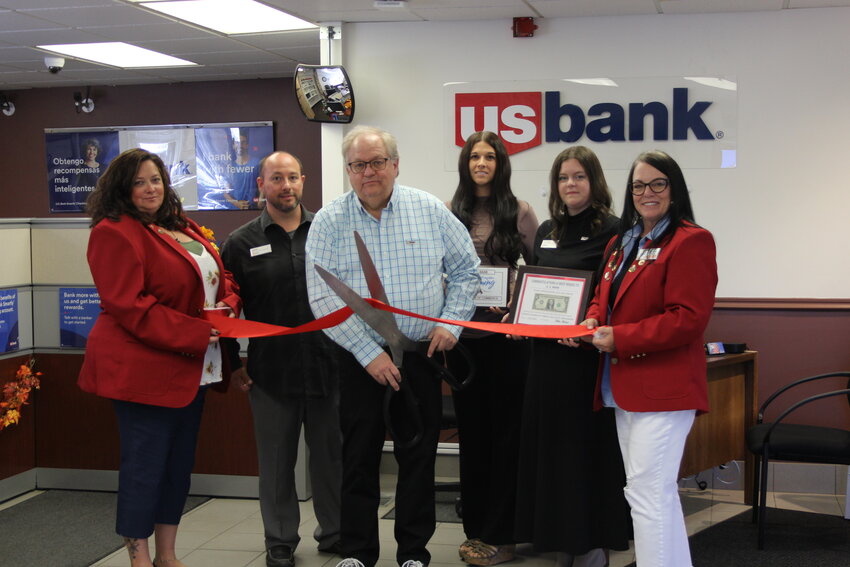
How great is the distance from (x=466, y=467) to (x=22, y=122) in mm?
8071

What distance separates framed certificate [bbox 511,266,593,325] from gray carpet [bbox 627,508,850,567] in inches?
57.3

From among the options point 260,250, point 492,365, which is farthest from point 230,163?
point 492,365

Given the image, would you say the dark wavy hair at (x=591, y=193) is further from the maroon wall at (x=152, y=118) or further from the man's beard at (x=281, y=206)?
the maroon wall at (x=152, y=118)

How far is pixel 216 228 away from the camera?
943 cm

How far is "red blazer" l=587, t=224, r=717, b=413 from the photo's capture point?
2852 mm

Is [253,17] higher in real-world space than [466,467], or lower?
higher

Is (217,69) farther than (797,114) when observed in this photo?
Yes

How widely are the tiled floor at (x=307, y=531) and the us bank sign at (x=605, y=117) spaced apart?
1.92m

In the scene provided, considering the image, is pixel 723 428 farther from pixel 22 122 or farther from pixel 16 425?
pixel 22 122

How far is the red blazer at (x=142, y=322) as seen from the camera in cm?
316

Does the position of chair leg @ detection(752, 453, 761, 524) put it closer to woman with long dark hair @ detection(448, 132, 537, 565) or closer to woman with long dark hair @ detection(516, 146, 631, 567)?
woman with long dark hair @ detection(516, 146, 631, 567)

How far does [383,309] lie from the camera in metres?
3.21

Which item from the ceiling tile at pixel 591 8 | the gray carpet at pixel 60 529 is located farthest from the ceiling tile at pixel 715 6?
the gray carpet at pixel 60 529

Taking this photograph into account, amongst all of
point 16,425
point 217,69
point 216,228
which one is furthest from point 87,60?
point 16,425
